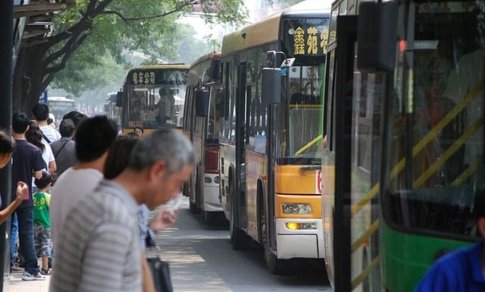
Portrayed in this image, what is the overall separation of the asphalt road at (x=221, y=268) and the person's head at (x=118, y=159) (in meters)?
9.00

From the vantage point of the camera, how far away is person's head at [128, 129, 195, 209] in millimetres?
4801

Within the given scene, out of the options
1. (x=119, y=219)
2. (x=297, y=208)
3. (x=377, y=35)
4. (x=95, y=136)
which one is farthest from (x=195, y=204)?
(x=119, y=219)

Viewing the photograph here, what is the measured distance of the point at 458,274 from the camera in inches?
192

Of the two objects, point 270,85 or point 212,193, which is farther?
point 212,193

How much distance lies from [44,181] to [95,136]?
723cm

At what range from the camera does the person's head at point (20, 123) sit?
12778 millimetres

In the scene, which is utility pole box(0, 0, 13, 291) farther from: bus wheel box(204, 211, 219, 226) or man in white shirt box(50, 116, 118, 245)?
bus wheel box(204, 211, 219, 226)

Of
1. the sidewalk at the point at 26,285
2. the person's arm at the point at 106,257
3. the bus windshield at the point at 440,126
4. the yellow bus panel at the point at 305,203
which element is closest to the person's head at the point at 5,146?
the bus windshield at the point at 440,126

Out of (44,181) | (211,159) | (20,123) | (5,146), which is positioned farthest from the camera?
(211,159)

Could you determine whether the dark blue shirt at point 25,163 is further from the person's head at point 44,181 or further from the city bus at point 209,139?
the city bus at point 209,139

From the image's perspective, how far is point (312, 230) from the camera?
1463cm

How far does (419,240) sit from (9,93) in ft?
13.6

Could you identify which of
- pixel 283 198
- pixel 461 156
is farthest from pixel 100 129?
pixel 283 198

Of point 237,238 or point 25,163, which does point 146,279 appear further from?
point 237,238
